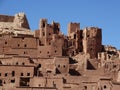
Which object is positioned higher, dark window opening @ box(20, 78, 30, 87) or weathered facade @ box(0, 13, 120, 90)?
weathered facade @ box(0, 13, 120, 90)

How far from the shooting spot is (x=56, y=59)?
56469mm

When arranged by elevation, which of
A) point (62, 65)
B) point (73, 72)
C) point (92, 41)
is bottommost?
point (73, 72)

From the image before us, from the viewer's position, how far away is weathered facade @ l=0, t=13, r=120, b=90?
51969 mm

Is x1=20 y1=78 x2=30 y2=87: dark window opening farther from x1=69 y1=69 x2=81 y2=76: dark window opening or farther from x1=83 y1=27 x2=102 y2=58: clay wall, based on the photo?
x1=83 y1=27 x2=102 y2=58: clay wall

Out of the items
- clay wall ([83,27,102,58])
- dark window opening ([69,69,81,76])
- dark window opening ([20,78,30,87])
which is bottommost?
dark window opening ([20,78,30,87])

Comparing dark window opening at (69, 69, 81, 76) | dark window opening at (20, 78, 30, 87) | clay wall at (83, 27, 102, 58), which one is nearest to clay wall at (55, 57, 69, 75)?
dark window opening at (69, 69, 81, 76)

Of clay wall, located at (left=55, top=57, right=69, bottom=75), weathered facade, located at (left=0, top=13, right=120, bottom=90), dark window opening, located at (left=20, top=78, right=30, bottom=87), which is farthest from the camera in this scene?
clay wall, located at (left=55, top=57, right=69, bottom=75)

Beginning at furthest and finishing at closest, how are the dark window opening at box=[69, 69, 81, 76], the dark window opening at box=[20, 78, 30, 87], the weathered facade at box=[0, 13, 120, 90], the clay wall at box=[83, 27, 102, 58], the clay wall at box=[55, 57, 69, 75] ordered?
1. the clay wall at box=[83, 27, 102, 58]
2. the dark window opening at box=[69, 69, 81, 76]
3. the clay wall at box=[55, 57, 69, 75]
4. the dark window opening at box=[20, 78, 30, 87]
5. the weathered facade at box=[0, 13, 120, 90]

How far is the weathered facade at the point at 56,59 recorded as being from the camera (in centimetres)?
5197

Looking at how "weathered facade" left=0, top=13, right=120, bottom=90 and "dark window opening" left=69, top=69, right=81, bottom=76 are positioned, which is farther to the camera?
"dark window opening" left=69, top=69, right=81, bottom=76

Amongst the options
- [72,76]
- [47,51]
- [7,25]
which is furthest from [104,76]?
[7,25]

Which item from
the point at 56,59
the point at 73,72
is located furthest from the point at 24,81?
the point at 73,72

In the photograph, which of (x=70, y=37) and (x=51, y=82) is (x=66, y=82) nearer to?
(x=51, y=82)

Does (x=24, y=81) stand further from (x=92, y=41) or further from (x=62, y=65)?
(x=92, y=41)
